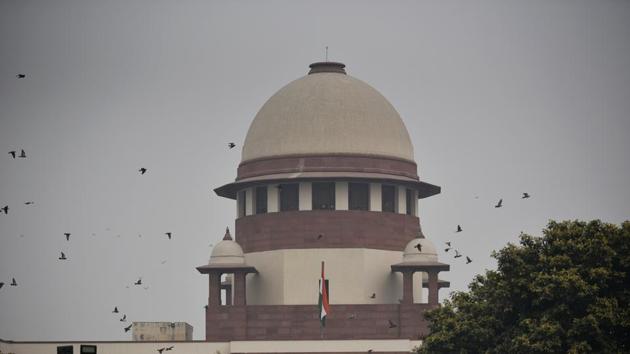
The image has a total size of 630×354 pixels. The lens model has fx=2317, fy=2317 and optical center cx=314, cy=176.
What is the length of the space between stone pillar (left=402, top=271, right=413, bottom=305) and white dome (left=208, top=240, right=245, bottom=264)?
784 cm

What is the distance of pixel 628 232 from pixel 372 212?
27978 millimetres

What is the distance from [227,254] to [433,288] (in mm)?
9975

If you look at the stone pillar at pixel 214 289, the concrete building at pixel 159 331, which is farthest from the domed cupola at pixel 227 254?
the concrete building at pixel 159 331

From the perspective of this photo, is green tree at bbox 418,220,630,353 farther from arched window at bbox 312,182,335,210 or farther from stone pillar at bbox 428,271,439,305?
arched window at bbox 312,182,335,210

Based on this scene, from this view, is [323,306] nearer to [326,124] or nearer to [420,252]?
[420,252]

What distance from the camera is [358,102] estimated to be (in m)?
114

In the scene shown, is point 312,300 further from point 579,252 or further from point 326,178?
point 579,252

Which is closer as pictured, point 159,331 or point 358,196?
point 159,331

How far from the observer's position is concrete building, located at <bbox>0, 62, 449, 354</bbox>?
4299 inches

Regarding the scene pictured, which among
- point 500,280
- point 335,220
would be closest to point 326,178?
point 335,220

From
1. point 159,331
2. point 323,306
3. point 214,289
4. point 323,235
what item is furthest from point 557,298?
point 159,331

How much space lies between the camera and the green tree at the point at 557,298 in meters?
83.6

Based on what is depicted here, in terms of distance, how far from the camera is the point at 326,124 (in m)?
113

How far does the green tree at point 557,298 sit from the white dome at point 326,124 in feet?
78.9
